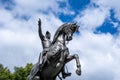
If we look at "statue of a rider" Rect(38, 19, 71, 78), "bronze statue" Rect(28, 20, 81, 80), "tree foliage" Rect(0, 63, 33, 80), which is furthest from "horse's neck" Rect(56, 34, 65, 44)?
"tree foliage" Rect(0, 63, 33, 80)

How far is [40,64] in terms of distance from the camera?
15.1 meters

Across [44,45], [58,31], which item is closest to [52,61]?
[44,45]

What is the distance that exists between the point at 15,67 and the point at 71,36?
31087 millimetres

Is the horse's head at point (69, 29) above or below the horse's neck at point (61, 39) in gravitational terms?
above

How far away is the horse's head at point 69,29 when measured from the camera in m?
15.8

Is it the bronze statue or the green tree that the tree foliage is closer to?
the green tree

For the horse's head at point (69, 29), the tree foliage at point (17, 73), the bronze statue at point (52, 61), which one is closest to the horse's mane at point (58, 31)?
the horse's head at point (69, 29)

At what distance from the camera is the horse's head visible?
52.0ft

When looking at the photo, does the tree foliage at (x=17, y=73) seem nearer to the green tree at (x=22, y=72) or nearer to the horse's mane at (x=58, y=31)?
the green tree at (x=22, y=72)

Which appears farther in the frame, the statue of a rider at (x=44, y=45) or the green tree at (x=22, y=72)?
the green tree at (x=22, y=72)

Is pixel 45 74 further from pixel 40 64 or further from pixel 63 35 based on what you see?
pixel 63 35

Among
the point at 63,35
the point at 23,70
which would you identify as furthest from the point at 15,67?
the point at 63,35

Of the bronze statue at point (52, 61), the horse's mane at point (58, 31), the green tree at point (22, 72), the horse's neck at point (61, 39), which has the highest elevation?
the green tree at point (22, 72)

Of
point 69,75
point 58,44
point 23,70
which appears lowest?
point 69,75
